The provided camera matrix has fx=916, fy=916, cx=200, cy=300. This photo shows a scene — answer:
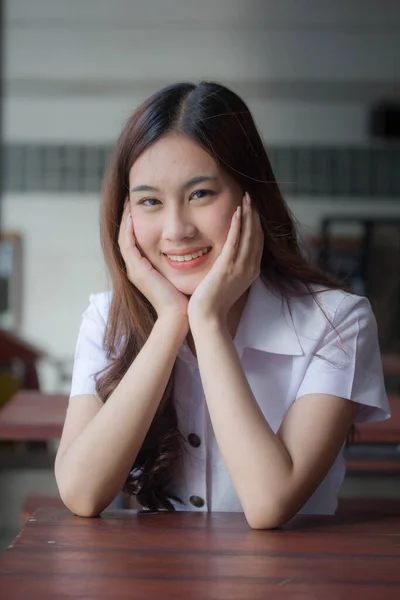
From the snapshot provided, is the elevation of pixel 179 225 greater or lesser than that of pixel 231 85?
greater

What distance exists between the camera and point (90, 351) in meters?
1.50

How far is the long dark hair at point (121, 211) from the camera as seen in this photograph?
143 cm

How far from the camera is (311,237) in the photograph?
7316 millimetres

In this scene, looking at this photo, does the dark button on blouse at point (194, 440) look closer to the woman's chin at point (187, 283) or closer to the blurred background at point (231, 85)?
the woman's chin at point (187, 283)

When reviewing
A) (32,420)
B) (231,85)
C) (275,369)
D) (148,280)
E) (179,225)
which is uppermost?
(179,225)

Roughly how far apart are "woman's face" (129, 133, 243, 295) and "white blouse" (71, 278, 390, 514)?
0.13 meters

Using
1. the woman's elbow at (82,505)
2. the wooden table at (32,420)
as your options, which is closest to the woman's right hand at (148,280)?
the woman's elbow at (82,505)

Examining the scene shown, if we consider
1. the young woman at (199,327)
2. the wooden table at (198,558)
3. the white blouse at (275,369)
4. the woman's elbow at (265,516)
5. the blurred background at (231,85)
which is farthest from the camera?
the blurred background at (231,85)

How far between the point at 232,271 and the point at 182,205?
0.13 meters

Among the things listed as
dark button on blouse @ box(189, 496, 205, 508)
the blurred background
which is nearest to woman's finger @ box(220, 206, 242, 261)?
dark button on blouse @ box(189, 496, 205, 508)

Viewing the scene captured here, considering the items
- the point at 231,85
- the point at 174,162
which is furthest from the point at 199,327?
the point at 231,85

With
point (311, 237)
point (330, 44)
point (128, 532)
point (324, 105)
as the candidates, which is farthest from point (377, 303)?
point (128, 532)

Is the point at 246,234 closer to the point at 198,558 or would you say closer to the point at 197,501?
the point at 197,501

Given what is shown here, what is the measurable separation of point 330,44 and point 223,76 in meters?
0.91
